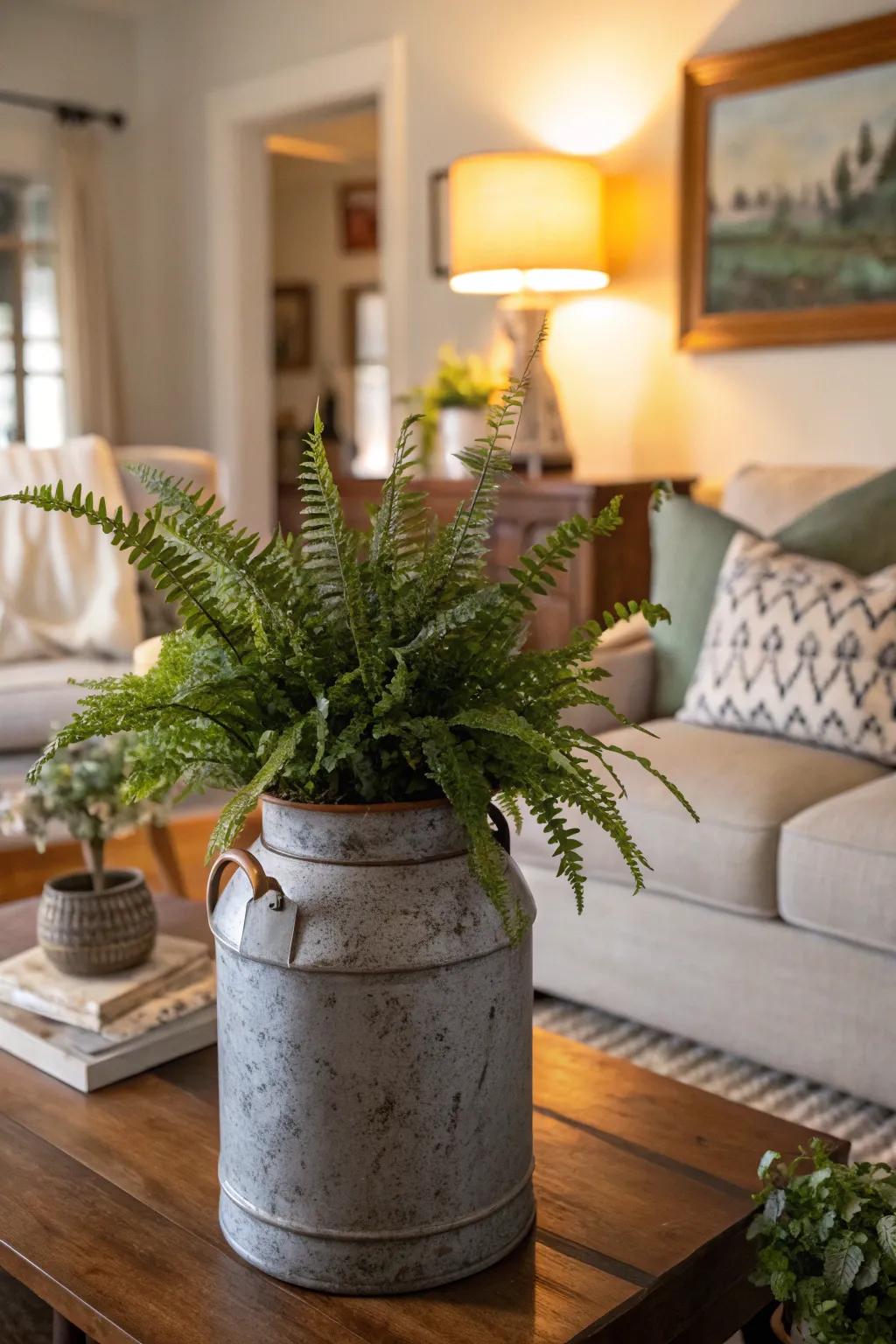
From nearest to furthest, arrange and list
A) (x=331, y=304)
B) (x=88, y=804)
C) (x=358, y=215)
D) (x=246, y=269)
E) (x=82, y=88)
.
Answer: (x=88, y=804) < (x=246, y=269) < (x=82, y=88) < (x=358, y=215) < (x=331, y=304)

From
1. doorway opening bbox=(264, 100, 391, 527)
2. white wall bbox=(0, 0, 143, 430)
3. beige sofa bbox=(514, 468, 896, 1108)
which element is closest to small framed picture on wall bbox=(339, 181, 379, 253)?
doorway opening bbox=(264, 100, 391, 527)

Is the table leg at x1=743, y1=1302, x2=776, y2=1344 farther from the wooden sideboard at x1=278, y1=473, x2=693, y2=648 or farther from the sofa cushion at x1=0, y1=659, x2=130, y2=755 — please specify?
the wooden sideboard at x1=278, y1=473, x2=693, y2=648

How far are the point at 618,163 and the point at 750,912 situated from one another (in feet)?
8.51

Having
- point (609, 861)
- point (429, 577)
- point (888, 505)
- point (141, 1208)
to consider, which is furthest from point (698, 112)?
point (141, 1208)

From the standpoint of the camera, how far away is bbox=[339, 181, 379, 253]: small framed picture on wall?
7.61 metres

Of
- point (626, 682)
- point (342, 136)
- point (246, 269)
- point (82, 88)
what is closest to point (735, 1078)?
point (626, 682)

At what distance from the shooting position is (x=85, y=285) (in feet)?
18.1

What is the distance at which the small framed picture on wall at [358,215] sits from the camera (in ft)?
25.0

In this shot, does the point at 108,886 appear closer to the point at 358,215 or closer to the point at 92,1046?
the point at 92,1046

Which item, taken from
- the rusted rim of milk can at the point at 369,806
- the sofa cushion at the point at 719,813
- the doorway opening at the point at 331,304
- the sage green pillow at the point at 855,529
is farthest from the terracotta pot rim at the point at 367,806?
the doorway opening at the point at 331,304

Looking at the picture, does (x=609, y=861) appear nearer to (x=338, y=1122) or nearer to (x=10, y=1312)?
(x=10, y=1312)

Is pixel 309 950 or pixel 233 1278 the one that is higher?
pixel 309 950

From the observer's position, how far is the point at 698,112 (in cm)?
374

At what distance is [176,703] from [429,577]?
21 centimetres
